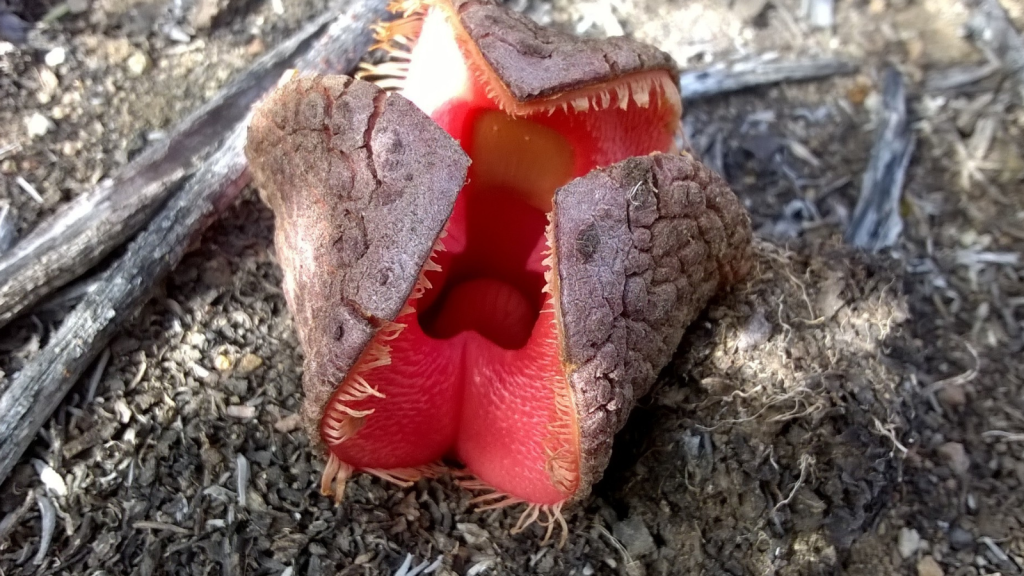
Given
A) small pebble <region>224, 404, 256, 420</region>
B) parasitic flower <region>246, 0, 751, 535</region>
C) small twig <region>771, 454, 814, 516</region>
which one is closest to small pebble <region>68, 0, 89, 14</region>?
parasitic flower <region>246, 0, 751, 535</region>

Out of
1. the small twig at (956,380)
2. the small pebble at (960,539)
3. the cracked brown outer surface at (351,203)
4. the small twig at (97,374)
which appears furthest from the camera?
the small twig at (956,380)

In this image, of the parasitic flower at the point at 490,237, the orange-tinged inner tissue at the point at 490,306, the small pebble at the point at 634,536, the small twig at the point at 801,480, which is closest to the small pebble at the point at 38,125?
the parasitic flower at the point at 490,237

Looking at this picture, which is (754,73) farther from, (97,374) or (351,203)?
(97,374)

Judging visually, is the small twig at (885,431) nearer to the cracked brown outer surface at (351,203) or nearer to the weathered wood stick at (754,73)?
the cracked brown outer surface at (351,203)

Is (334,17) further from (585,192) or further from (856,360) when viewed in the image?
(856,360)

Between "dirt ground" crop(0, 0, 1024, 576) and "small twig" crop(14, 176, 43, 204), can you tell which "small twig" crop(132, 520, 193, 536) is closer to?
"dirt ground" crop(0, 0, 1024, 576)

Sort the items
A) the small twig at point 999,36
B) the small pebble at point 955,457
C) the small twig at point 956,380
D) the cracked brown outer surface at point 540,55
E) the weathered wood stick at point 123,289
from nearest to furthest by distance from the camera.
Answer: the cracked brown outer surface at point 540,55 < the weathered wood stick at point 123,289 < the small pebble at point 955,457 < the small twig at point 956,380 < the small twig at point 999,36

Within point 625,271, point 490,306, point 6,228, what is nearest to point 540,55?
point 625,271

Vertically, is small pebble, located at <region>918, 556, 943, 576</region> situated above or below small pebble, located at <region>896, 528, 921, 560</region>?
below
